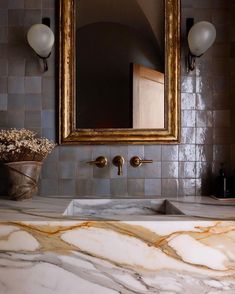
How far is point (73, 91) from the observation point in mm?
1644

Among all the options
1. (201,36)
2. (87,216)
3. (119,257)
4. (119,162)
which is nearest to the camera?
(119,257)

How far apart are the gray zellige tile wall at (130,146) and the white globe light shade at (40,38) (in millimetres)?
118

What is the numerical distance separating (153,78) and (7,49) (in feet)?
2.47

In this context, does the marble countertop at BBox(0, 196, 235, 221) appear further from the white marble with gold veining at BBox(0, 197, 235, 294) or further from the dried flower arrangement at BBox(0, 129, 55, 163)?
the dried flower arrangement at BBox(0, 129, 55, 163)

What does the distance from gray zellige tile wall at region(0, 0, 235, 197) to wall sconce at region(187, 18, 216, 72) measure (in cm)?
11

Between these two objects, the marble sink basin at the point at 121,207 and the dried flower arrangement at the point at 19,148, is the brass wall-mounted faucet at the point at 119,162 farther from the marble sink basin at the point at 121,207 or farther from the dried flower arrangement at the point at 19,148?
the dried flower arrangement at the point at 19,148

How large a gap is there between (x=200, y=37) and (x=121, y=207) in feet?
2.85

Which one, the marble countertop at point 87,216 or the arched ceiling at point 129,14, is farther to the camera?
the arched ceiling at point 129,14

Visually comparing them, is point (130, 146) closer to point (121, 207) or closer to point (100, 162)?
point (100, 162)

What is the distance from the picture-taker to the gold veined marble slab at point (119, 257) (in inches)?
44.4

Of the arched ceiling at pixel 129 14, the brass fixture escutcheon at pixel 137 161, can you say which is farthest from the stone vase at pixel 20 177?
the arched ceiling at pixel 129 14

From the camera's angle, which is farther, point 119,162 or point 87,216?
point 119,162

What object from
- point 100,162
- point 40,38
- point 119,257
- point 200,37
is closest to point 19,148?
point 100,162

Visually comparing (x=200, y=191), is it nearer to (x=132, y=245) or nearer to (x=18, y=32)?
(x=132, y=245)
